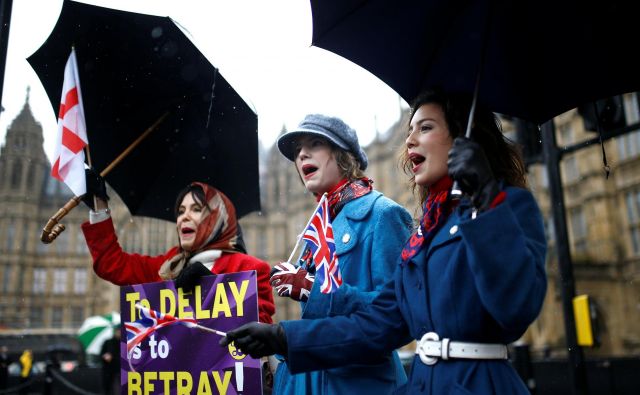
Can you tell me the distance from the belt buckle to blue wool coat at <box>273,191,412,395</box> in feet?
1.58

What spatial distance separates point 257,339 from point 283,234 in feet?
188

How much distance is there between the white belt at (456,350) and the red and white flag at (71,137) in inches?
83.0

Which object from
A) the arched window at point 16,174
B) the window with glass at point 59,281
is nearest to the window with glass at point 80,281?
the window with glass at point 59,281

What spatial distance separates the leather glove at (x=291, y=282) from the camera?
2.53 meters

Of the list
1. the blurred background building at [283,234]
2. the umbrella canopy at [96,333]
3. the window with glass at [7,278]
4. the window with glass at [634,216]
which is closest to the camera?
the umbrella canopy at [96,333]

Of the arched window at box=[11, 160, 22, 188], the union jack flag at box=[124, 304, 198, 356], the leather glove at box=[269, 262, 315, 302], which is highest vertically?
the arched window at box=[11, 160, 22, 188]

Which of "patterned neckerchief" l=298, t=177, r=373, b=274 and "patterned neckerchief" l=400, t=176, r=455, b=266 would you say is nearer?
"patterned neckerchief" l=400, t=176, r=455, b=266

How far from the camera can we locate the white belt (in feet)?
6.13

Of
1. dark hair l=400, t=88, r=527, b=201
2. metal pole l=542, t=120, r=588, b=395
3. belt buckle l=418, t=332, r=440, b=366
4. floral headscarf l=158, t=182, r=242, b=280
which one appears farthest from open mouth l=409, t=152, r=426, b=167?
metal pole l=542, t=120, r=588, b=395

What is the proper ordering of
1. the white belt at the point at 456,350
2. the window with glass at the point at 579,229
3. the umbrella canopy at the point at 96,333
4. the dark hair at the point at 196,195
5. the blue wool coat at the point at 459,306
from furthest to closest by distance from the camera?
the window with glass at the point at 579,229 < the umbrella canopy at the point at 96,333 < the dark hair at the point at 196,195 < the white belt at the point at 456,350 < the blue wool coat at the point at 459,306

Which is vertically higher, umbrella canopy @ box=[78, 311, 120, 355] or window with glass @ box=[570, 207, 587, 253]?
window with glass @ box=[570, 207, 587, 253]

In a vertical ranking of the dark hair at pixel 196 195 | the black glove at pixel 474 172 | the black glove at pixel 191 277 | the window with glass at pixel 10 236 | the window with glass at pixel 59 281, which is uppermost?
the window with glass at pixel 10 236

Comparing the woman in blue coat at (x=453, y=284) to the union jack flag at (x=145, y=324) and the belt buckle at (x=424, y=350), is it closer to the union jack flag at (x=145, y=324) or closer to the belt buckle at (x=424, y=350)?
the belt buckle at (x=424, y=350)

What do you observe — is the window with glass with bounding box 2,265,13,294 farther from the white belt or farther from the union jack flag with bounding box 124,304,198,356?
the white belt
